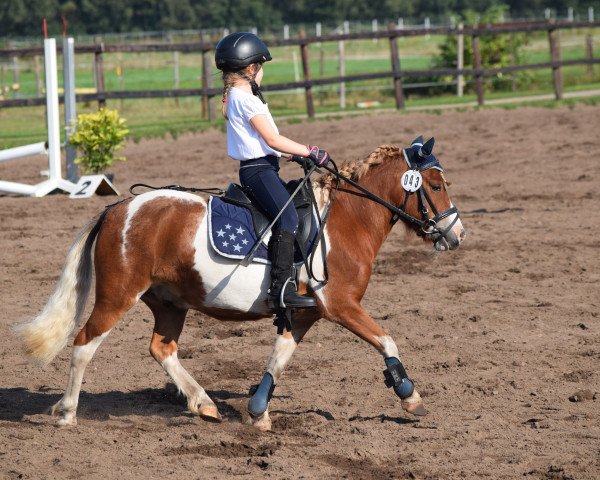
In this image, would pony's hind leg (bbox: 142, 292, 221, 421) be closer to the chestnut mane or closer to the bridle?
the chestnut mane

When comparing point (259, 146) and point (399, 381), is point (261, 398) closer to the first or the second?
point (399, 381)

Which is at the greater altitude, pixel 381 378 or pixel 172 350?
pixel 172 350

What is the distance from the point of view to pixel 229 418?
20.7 feet

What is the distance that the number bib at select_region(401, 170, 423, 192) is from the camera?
6168mm

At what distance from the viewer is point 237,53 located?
5.84 metres

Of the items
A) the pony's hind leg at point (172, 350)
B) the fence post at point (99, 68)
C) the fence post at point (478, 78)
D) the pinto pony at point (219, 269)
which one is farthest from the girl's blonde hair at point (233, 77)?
the fence post at point (478, 78)

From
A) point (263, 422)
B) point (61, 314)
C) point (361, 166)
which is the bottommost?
point (263, 422)

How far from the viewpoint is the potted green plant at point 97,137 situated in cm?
1448

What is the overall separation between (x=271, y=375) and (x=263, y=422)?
0.30 metres

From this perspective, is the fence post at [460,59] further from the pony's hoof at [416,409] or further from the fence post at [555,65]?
the pony's hoof at [416,409]

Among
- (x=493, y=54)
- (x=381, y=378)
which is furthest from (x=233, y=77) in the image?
(x=493, y=54)

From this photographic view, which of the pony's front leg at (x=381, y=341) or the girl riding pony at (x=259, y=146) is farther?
the pony's front leg at (x=381, y=341)

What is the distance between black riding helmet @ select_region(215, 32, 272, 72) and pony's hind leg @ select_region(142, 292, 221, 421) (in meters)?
1.63

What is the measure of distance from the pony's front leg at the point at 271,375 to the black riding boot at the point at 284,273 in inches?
14.7
